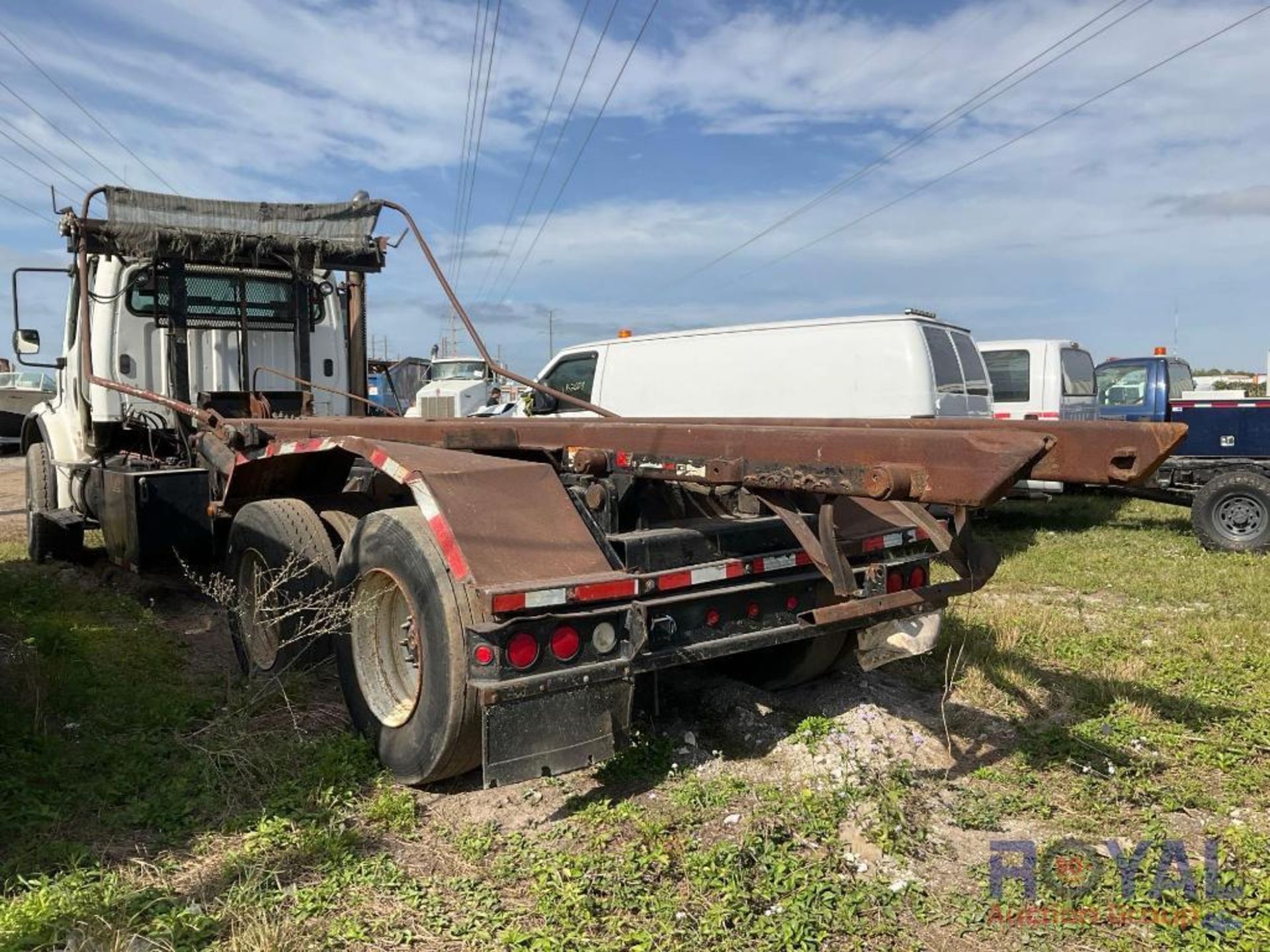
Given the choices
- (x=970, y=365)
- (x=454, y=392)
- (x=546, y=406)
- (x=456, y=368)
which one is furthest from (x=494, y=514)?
(x=456, y=368)

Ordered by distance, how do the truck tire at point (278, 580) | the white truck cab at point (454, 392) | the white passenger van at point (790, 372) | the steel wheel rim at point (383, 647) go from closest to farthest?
the steel wheel rim at point (383, 647) → the truck tire at point (278, 580) → the white passenger van at point (790, 372) → the white truck cab at point (454, 392)

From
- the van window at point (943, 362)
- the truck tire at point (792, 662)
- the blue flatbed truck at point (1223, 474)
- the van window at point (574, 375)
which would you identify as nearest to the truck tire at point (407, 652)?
the truck tire at point (792, 662)

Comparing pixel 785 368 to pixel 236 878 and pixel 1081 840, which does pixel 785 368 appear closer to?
pixel 1081 840

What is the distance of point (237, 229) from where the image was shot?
6.96 m

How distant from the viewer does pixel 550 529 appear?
3.47m

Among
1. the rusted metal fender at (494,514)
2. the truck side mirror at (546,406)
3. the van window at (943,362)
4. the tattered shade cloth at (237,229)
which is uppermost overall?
the tattered shade cloth at (237,229)

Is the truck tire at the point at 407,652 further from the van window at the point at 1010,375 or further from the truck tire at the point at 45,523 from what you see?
the van window at the point at 1010,375

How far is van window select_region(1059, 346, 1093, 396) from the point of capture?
1131cm

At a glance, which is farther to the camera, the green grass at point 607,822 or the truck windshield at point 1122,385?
the truck windshield at point 1122,385

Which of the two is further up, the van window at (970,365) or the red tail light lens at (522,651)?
the van window at (970,365)

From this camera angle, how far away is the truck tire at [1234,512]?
920 cm

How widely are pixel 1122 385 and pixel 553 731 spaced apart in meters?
12.9

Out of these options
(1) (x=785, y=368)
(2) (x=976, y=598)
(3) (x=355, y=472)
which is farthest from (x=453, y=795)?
(1) (x=785, y=368)

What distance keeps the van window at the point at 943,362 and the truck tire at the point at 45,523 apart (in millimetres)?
7272
